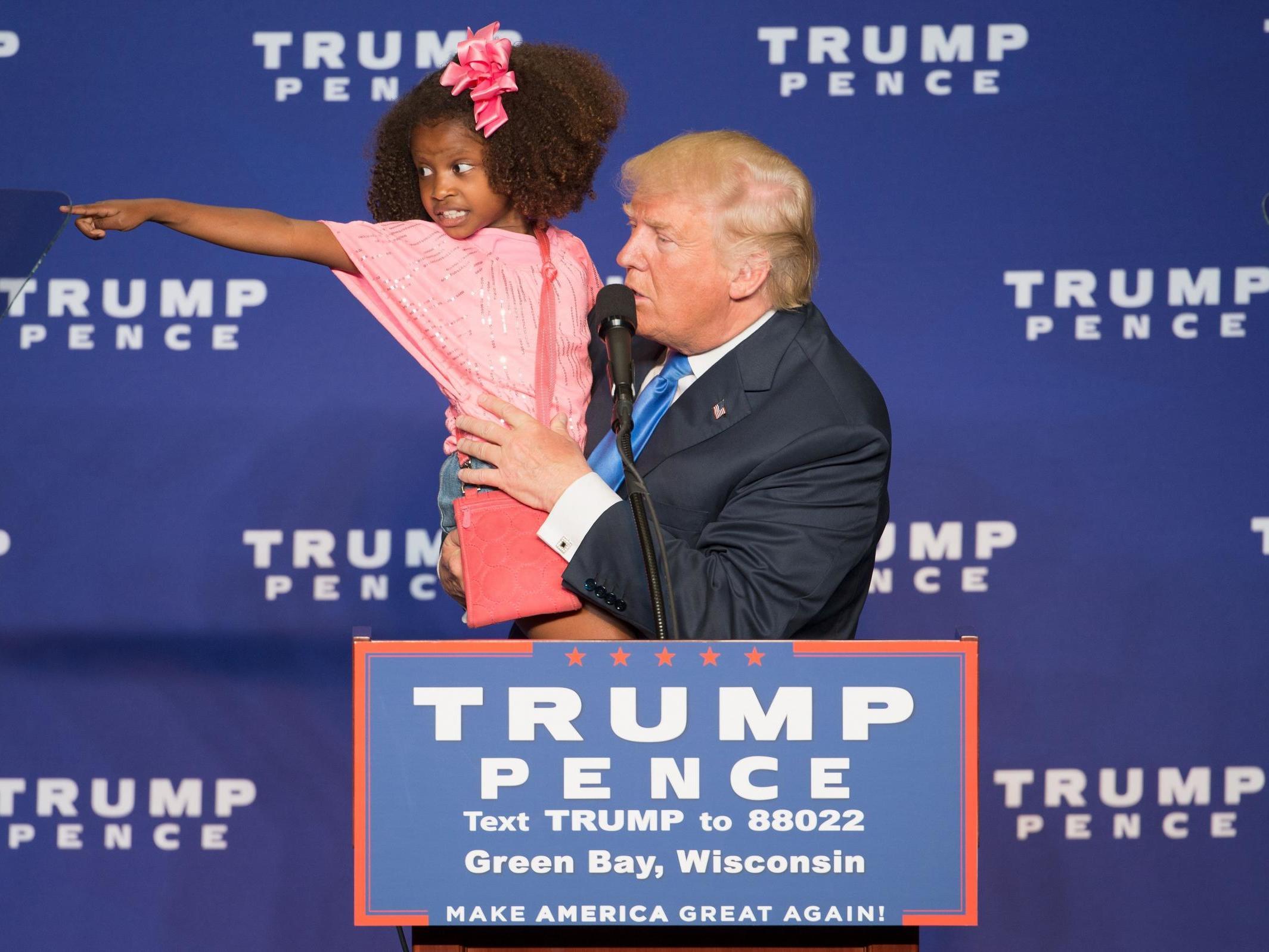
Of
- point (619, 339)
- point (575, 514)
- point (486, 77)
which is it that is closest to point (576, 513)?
point (575, 514)

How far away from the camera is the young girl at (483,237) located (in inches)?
63.7

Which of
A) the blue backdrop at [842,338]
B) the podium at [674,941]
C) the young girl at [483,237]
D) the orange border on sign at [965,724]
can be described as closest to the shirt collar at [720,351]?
the young girl at [483,237]

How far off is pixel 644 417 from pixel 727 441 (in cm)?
15

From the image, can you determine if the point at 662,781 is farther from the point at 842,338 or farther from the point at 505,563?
the point at 842,338

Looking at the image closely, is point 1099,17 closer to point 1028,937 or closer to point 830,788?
point 1028,937

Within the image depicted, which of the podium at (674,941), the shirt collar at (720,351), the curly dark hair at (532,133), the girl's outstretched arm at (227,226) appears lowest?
the podium at (674,941)

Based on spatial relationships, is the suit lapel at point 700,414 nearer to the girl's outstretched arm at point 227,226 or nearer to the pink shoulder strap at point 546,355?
the pink shoulder strap at point 546,355

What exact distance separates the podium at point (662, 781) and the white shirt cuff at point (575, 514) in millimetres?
290

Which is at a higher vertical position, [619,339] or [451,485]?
→ [619,339]

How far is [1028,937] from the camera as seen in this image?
9.07ft

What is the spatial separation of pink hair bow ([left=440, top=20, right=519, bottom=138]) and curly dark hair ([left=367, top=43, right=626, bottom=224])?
0.06 feet

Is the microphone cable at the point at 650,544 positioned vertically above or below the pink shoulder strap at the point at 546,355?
below

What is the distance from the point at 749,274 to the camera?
1.61m

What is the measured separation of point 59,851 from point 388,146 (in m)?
1.73
